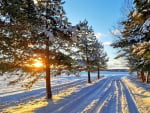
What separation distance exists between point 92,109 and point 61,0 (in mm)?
10341

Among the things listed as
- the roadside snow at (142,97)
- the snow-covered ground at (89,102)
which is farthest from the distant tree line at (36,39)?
the roadside snow at (142,97)

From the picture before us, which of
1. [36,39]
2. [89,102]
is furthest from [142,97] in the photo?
[36,39]

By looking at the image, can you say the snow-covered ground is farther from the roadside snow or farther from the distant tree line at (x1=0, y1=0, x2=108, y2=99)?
the distant tree line at (x1=0, y1=0, x2=108, y2=99)

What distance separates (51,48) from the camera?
19.0 m

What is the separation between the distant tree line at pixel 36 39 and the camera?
853 centimetres

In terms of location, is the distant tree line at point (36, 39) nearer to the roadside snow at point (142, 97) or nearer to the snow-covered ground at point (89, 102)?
the snow-covered ground at point (89, 102)

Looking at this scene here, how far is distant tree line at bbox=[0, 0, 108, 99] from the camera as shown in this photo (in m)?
8.53

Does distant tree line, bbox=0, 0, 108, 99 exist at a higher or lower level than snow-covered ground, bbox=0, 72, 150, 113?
higher

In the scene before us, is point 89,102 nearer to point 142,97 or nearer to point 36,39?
point 142,97

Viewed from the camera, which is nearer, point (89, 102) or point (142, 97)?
point (89, 102)

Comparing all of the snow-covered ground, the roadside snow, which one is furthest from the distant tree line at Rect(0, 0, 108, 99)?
the roadside snow

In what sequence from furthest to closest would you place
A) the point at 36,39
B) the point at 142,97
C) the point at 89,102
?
the point at 142,97
the point at 89,102
the point at 36,39

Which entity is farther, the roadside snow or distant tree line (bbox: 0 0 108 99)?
the roadside snow

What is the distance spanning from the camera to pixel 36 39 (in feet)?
38.4
